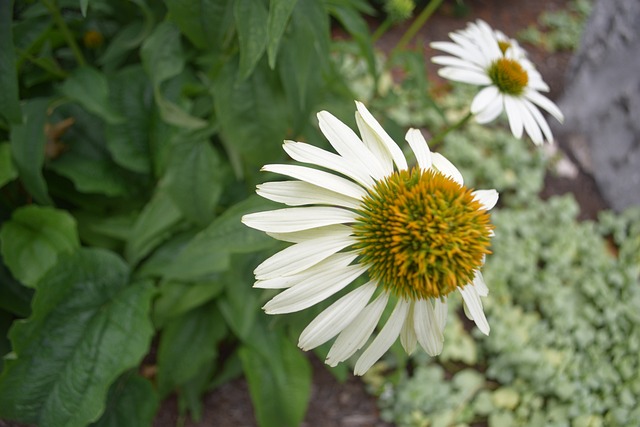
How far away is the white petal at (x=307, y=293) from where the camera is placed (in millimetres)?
549

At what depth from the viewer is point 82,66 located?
Answer: 1018mm

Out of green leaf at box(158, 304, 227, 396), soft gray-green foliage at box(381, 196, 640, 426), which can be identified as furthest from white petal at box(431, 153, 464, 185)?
soft gray-green foliage at box(381, 196, 640, 426)

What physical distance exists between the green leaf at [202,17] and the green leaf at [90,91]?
24 cm

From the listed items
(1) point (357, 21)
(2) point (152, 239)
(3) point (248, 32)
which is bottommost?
(2) point (152, 239)

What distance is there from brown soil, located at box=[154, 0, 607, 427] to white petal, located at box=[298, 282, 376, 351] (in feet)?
2.58

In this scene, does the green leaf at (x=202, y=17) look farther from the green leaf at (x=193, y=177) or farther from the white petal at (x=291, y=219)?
the white petal at (x=291, y=219)

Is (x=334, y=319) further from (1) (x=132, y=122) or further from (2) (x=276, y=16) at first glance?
(1) (x=132, y=122)

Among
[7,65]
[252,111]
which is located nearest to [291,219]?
[252,111]

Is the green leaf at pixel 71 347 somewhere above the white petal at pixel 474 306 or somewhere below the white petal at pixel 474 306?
below

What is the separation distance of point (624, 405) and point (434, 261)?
3.69 ft

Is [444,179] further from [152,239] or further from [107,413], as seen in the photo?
[107,413]

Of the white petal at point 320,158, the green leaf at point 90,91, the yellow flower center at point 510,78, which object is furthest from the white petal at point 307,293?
the green leaf at point 90,91

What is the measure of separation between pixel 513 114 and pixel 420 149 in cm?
29

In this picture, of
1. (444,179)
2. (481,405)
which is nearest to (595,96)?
(481,405)
